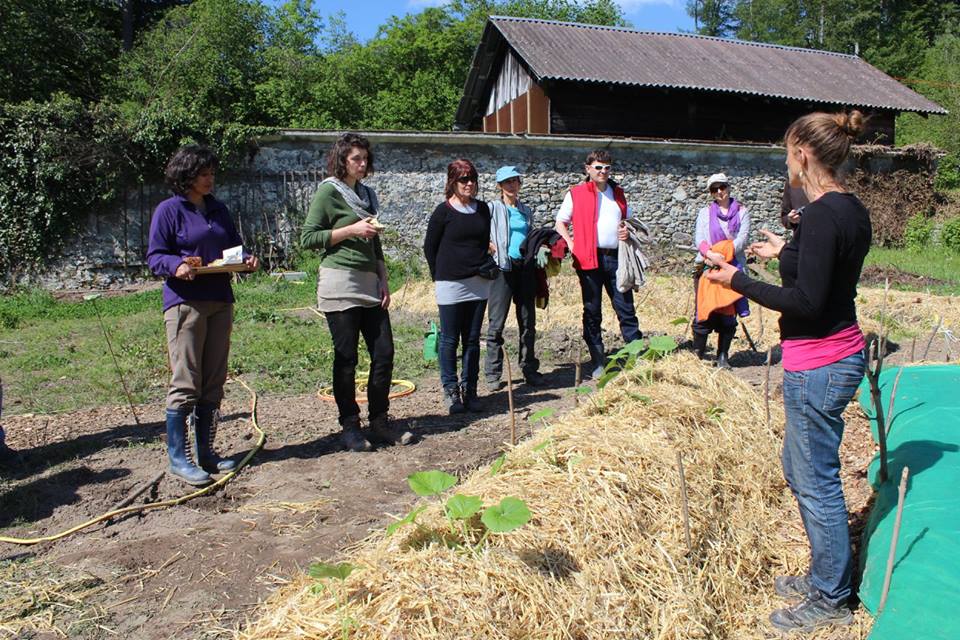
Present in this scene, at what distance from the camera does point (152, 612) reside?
267 cm

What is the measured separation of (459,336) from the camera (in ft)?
17.2

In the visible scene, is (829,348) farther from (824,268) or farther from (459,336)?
(459,336)

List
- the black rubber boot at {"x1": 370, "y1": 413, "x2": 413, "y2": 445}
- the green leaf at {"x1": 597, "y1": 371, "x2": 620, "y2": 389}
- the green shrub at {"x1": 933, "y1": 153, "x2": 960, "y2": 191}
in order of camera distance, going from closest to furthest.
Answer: the green leaf at {"x1": 597, "y1": 371, "x2": 620, "y2": 389} < the black rubber boot at {"x1": 370, "y1": 413, "x2": 413, "y2": 445} < the green shrub at {"x1": 933, "y1": 153, "x2": 960, "y2": 191}

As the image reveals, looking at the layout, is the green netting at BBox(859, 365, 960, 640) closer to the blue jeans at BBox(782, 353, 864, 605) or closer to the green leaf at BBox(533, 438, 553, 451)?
the blue jeans at BBox(782, 353, 864, 605)

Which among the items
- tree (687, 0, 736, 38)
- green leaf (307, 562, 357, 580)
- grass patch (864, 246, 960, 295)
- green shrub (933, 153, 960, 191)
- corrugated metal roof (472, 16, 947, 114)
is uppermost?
tree (687, 0, 736, 38)

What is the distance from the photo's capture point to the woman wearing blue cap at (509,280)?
588 cm

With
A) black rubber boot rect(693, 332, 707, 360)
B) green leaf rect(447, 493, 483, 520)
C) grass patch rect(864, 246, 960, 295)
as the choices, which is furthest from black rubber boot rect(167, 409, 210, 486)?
grass patch rect(864, 246, 960, 295)

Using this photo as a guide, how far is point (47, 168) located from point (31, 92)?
1108 cm

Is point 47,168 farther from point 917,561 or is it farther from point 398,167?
point 917,561

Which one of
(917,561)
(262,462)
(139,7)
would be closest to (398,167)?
(262,462)

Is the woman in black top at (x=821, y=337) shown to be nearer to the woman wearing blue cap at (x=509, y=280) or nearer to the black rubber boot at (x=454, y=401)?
the black rubber boot at (x=454, y=401)

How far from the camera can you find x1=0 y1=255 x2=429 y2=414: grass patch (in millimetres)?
6184

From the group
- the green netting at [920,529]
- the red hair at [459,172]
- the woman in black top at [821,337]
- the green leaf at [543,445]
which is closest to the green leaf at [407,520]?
the green leaf at [543,445]

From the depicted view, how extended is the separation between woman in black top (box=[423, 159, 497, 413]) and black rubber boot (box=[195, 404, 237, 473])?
5.62 feet
